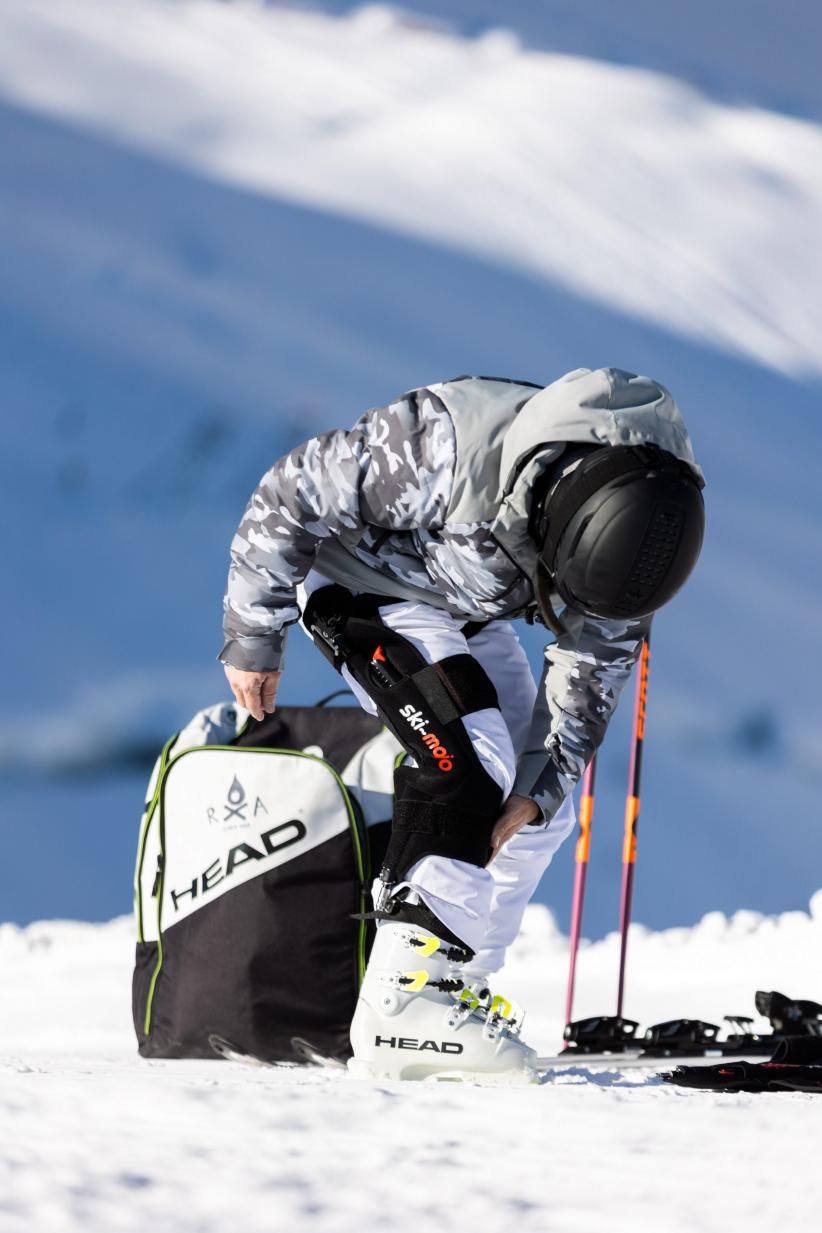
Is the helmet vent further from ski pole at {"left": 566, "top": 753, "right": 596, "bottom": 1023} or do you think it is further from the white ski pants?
ski pole at {"left": 566, "top": 753, "right": 596, "bottom": 1023}

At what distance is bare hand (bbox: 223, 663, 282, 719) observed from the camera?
282 cm

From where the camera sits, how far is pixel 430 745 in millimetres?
2615

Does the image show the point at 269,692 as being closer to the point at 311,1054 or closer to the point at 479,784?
the point at 479,784

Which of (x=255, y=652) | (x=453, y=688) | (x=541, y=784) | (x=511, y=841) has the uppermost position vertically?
(x=255, y=652)

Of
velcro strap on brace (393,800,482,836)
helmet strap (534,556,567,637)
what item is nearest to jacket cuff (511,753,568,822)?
velcro strap on brace (393,800,482,836)

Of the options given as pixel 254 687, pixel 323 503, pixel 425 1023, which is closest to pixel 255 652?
pixel 254 687

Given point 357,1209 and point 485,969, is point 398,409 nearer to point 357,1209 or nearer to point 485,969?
point 485,969

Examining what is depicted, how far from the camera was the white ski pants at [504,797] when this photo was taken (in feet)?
8.45

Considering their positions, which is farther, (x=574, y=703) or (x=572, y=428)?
(x=574, y=703)

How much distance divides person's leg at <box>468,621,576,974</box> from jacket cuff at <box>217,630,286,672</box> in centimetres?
48

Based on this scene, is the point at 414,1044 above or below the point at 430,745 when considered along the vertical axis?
below

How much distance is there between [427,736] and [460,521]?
1.50 feet

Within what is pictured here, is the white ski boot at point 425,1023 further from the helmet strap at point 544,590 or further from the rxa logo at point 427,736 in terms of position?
the helmet strap at point 544,590

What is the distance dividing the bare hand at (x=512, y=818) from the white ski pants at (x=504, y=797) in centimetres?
7
